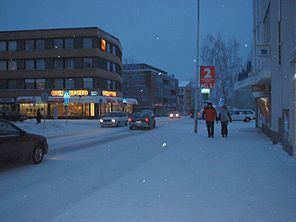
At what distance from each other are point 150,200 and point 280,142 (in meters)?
10.3

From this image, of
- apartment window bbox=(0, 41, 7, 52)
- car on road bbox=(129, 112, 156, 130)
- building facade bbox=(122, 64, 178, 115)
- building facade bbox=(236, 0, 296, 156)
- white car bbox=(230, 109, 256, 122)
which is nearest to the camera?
building facade bbox=(236, 0, 296, 156)

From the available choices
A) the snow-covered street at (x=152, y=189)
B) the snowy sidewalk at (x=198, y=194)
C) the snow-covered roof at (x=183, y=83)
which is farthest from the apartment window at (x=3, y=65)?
the snow-covered roof at (x=183, y=83)

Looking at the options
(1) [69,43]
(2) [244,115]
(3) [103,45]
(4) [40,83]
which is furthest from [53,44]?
(2) [244,115]

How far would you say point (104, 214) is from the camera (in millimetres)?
5965

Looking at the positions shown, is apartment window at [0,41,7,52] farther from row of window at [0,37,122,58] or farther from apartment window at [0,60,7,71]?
apartment window at [0,60,7,71]

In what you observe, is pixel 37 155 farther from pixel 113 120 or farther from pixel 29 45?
pixel 29 45

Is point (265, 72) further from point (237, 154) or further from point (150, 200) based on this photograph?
point (150, 200)

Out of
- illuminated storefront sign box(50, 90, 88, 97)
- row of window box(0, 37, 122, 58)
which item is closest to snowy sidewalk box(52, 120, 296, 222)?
illuminated storefront sign box(50, 90, 88, 97)

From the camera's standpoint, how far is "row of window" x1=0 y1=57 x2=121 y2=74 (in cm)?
6166

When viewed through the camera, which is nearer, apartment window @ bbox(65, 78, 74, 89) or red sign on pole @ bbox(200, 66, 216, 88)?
red sign on pole @ bbox(200, 66, 216, 88)

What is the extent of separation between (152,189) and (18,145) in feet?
15.4

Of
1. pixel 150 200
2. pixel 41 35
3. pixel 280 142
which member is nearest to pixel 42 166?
pixel 150 200

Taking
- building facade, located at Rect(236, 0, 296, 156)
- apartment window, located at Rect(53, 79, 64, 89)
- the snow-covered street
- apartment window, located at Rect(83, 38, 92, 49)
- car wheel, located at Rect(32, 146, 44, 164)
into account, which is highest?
apartment window, located at Rect(83, 38, 92, 49)

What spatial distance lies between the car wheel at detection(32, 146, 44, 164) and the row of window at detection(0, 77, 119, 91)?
49.9 metres
